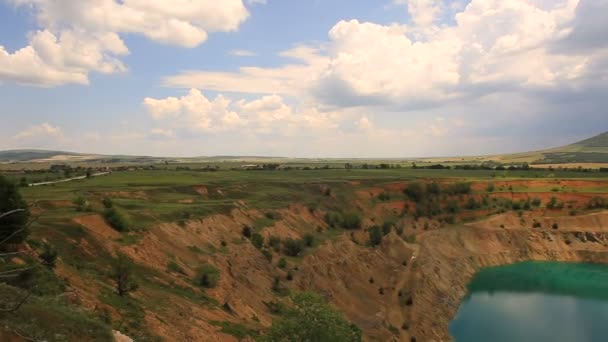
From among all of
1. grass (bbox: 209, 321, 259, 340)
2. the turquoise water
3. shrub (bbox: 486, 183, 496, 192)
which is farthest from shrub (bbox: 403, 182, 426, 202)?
grass (bbox: 209, 321, 259, 340)

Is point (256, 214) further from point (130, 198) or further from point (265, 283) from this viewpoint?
point (265, 283)

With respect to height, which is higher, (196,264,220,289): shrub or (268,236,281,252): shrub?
(196,264,220,289): shrub

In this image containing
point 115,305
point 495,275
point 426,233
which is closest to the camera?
point 115,305

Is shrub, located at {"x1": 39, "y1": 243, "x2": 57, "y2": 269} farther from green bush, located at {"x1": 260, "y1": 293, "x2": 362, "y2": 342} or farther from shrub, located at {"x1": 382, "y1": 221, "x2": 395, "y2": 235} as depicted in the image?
shrub, located at {"x1": 382, "y1": 221, "x2": 395, "y2": 235}

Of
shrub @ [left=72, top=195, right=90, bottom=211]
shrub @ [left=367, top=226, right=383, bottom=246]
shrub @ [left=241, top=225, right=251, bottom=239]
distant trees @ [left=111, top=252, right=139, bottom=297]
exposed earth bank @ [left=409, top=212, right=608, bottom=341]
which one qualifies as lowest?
exposed earth bank @ [left=409, top=212, right=608, bottom=341]

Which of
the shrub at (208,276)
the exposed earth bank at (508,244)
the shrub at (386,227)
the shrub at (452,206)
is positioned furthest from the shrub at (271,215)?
the shrub at (452,206)

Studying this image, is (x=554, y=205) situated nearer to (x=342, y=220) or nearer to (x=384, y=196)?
(x=384, y=196)

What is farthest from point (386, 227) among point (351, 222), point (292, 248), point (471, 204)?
point (471, 204)

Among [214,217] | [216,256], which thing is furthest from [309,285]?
[214,217]

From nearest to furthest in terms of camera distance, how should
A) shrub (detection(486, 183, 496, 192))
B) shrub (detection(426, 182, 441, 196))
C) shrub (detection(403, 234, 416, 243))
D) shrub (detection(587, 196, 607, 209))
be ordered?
shrub (detection(403, 234, 416, 243)) < shrub (detection(587, 196, 607, 209)) < shrub (detection(426, 182, 441, 196)) < shrub (detection(486, 183, 496, 192))
